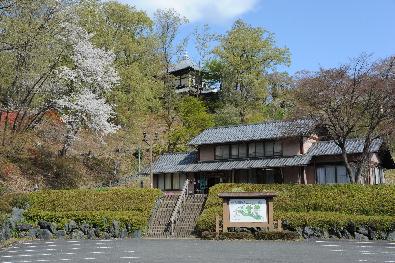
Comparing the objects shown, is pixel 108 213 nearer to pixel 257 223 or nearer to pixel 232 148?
pixel 257 223

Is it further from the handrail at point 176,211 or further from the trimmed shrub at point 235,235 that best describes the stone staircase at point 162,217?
the trimmed shrub at point 235,235

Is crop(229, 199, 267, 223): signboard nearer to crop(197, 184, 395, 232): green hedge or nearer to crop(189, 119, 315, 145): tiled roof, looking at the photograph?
crop(197, 184, 395, 232): green hedge

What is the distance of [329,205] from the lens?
24531 millimetres

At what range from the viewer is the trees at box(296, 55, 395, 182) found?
2692cm

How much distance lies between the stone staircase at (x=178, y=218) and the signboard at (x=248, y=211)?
3.03 m

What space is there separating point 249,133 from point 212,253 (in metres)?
23.3

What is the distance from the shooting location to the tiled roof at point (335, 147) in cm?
3412

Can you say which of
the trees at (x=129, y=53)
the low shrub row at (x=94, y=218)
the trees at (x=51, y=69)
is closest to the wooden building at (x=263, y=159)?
the trees at (x=129, y=53)

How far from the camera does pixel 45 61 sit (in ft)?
98.8

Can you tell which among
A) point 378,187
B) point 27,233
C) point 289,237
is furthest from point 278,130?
point 27,233

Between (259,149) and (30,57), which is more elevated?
(30,57)

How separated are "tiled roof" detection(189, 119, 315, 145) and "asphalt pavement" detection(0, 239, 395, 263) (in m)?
15.2

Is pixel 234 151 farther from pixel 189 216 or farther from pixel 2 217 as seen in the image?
pixel 2 217

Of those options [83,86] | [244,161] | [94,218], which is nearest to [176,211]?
[94,218]
